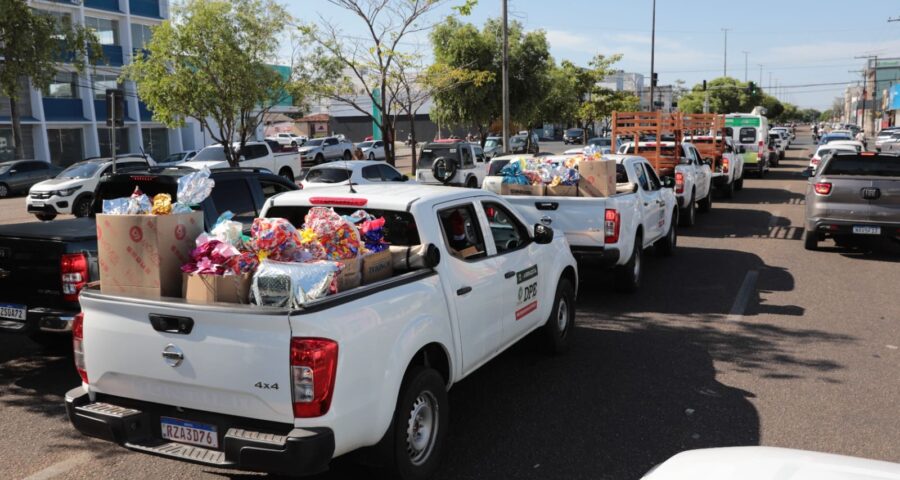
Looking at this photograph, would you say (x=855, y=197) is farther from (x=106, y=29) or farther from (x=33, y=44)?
(x=106, y=29)

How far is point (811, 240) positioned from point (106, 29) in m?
43.3

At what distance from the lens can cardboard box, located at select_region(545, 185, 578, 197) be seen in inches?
376

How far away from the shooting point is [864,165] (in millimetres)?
12523

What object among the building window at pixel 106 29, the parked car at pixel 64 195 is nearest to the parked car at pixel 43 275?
the parked car at pixel 64 195

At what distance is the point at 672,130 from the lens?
18.6m

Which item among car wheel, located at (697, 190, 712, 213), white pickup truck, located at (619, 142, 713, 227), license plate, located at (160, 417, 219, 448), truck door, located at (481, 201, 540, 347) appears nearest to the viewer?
license plate, located at (160, 417, 219, 448)

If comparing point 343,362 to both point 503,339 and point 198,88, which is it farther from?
point 198,88

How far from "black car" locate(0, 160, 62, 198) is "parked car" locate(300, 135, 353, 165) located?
15.3 m

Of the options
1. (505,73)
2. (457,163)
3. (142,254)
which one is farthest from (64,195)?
(142,254)

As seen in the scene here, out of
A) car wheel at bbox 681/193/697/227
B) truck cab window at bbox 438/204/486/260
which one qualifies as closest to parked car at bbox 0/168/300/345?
truck cab window at bbox 438/204/486/260

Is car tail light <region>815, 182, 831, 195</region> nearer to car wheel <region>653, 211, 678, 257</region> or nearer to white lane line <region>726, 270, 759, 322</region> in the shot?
white lane line <region>726, 270, 759, 322</region>

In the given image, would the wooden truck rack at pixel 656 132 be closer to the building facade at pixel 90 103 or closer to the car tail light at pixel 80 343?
the car tail light at pixel 80 343

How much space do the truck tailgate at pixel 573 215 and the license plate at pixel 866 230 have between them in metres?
5.30

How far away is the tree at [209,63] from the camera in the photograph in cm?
2500
